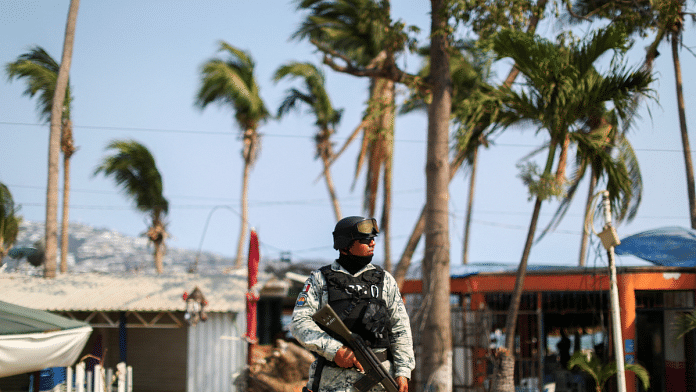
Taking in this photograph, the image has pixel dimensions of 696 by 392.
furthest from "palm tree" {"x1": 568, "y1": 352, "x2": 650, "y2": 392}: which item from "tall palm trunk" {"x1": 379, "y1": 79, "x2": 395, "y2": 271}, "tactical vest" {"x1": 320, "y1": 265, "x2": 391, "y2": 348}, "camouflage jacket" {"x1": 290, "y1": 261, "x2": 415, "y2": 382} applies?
"tactical vest" {"x1": 320, "y1": 265, "x2": 391, "y2": 348}

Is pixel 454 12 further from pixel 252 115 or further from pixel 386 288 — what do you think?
pixel 252 115

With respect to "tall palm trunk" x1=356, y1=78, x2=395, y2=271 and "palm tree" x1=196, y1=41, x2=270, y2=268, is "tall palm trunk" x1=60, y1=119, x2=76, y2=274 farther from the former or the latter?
"tall palm trunk" x1=356, y1=78, x2=395, y2=271

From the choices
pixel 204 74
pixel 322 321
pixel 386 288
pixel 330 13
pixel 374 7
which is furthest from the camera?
pixel 204 74

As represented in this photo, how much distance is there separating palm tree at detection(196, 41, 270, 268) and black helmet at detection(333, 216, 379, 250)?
1654 cm

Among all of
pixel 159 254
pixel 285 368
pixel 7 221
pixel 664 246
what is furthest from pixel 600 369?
pixel 7 221

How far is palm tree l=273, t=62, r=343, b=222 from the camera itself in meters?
18.9

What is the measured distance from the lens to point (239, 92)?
20062 millimetres

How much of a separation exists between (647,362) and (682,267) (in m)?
3.55

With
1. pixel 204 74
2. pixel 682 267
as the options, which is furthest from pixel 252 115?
pixel 682 267

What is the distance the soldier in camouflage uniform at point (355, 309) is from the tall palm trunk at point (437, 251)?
708 centimetres

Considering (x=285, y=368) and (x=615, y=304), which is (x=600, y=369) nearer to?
(x=615, y=304)

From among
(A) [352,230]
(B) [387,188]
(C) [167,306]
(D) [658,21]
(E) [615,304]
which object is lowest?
(C) [167,306]

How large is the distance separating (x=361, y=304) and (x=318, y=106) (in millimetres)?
16260

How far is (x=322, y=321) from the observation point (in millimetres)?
3375
